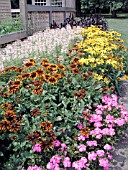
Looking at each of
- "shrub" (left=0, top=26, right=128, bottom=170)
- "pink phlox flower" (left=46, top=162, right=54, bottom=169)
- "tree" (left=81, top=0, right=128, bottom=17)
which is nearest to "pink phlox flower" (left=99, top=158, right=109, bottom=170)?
"shrub" (left=0, top=26, right=128, bottom=170)

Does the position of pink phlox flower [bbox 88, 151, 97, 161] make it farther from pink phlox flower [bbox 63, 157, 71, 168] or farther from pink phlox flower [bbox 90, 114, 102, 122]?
pink phlox flower [bbox 90, 114, 102, 122]

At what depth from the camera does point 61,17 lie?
9.51m

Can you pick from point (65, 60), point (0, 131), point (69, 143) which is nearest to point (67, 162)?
point (69, 143)

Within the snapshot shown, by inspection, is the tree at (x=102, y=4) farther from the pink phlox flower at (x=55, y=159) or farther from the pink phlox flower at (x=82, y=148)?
the pink phlox flower at (x=55, y=159)

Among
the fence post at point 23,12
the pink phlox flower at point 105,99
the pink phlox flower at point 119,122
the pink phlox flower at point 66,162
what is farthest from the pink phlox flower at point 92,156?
the fence post at point 23,12

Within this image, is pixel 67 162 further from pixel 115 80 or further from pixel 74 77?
pixel 115 80

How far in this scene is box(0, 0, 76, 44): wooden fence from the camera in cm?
629

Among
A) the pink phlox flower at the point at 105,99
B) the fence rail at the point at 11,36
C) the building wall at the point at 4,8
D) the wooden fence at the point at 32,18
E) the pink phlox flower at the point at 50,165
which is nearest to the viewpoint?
the pink phlox flower at the point at 50,165

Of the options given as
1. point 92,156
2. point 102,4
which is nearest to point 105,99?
point 92,156

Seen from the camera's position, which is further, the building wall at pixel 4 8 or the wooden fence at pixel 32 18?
the building wall at pixel 4 8

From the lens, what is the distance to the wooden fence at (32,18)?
629cm

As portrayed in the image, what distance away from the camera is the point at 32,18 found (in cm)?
698

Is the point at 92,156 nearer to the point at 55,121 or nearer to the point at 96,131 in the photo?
the point at 96,131

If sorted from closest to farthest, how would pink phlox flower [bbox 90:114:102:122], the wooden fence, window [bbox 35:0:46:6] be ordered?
pink phlox flower [bbox 90:114:102:122]
the wooden fence
window [bbox 35:0:46:6]
